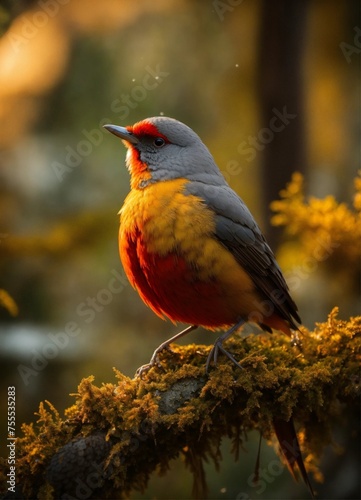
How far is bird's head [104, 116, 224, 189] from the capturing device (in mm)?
4109

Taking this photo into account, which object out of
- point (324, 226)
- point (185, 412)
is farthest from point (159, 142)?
point (185, 412)

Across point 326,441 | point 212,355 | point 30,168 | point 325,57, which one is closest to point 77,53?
point 30,168

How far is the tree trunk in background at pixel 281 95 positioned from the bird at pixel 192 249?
230cm

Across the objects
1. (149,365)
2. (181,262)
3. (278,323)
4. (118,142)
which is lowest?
(149,365)

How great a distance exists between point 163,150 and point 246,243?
820 millimetres

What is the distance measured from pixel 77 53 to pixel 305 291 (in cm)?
334

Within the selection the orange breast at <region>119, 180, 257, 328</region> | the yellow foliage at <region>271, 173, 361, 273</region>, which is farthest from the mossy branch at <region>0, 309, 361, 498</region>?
the yellow foliage at <region>271, 173, 361, 273</region>

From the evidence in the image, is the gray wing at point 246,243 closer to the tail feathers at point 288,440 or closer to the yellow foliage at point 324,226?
the tail feathers at point 288,440

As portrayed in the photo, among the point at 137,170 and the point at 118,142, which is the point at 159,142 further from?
the point at 118,142

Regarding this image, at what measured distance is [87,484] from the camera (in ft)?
9.82

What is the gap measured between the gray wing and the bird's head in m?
0.20

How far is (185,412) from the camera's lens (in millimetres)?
3219

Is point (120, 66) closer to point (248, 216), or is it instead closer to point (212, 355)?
point (248, 216)

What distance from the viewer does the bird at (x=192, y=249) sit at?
11.9ft
